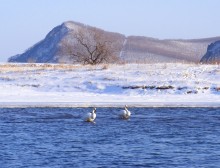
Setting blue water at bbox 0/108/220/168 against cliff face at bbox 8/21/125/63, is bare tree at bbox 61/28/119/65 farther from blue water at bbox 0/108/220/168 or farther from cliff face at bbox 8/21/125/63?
cliff face at bbox 8/21/125/63

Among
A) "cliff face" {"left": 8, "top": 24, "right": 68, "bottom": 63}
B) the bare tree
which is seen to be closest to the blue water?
the bare tree

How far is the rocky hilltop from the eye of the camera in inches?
5274

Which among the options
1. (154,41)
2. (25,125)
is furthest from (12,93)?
(154,41)

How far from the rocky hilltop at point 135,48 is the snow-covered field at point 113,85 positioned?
5946 centimetres

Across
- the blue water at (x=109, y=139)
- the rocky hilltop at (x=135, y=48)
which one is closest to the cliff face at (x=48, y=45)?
the rocky hilltop at (x=135, y=48)

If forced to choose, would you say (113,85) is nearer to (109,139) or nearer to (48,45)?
(109,139)

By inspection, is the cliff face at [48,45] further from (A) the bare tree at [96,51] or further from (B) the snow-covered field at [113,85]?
(B) the snow-covered field at [113,85]

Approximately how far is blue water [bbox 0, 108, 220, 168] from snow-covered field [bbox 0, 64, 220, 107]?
487 cm

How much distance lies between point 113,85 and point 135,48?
116 meters

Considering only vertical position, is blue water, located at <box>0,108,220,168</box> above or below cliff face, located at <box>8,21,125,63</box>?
below

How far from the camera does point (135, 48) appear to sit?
168 meters

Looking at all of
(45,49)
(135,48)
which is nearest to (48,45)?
(45,49)

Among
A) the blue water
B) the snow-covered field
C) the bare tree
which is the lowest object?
the blue water

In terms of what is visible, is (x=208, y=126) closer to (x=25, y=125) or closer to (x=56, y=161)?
(x=25, y=125)
